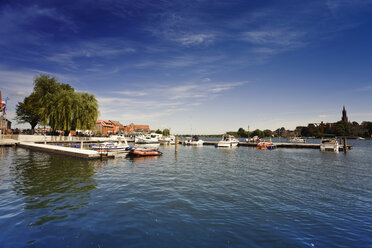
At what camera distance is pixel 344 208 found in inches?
475

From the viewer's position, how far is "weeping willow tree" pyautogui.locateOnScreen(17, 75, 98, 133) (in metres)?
50.5

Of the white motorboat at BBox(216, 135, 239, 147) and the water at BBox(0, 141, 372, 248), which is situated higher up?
the white motorboat at BBox(216, 135, 239, 147)

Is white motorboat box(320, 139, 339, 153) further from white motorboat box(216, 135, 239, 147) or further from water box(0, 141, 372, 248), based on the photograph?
water box(0, 141, 372, 248)

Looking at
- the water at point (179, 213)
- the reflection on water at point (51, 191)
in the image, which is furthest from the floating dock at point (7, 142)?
the water at point (179, 213)

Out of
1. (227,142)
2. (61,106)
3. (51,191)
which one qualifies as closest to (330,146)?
(227,142)

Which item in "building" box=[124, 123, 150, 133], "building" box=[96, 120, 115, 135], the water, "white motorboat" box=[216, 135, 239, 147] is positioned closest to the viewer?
the water

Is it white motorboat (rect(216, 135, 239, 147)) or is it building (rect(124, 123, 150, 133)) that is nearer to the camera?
white motorboat (rect(216, 135, 239, 147))

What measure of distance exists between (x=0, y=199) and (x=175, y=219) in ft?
37.3

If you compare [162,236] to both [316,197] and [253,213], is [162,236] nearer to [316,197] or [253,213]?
[253,213]

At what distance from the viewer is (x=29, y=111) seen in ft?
196

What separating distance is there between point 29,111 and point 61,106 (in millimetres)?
18798

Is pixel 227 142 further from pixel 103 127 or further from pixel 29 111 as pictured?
pixel 103 127

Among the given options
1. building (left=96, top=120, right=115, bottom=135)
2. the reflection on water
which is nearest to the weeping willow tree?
the reflection on water

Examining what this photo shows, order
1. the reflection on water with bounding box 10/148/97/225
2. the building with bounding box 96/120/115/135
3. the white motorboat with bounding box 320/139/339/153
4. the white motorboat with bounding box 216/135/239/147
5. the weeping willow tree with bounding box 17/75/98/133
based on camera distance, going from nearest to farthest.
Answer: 1. the reflection on water with bounding box 10/148/97/225
2. the weeping willow tree with bounding box 17/75/98/133
3. the white motorboat with bounding box 320/139/339/153
4. the white motorboat with bounding box 216/135/239/147
5. the building with bounding box 96/120/115/135
